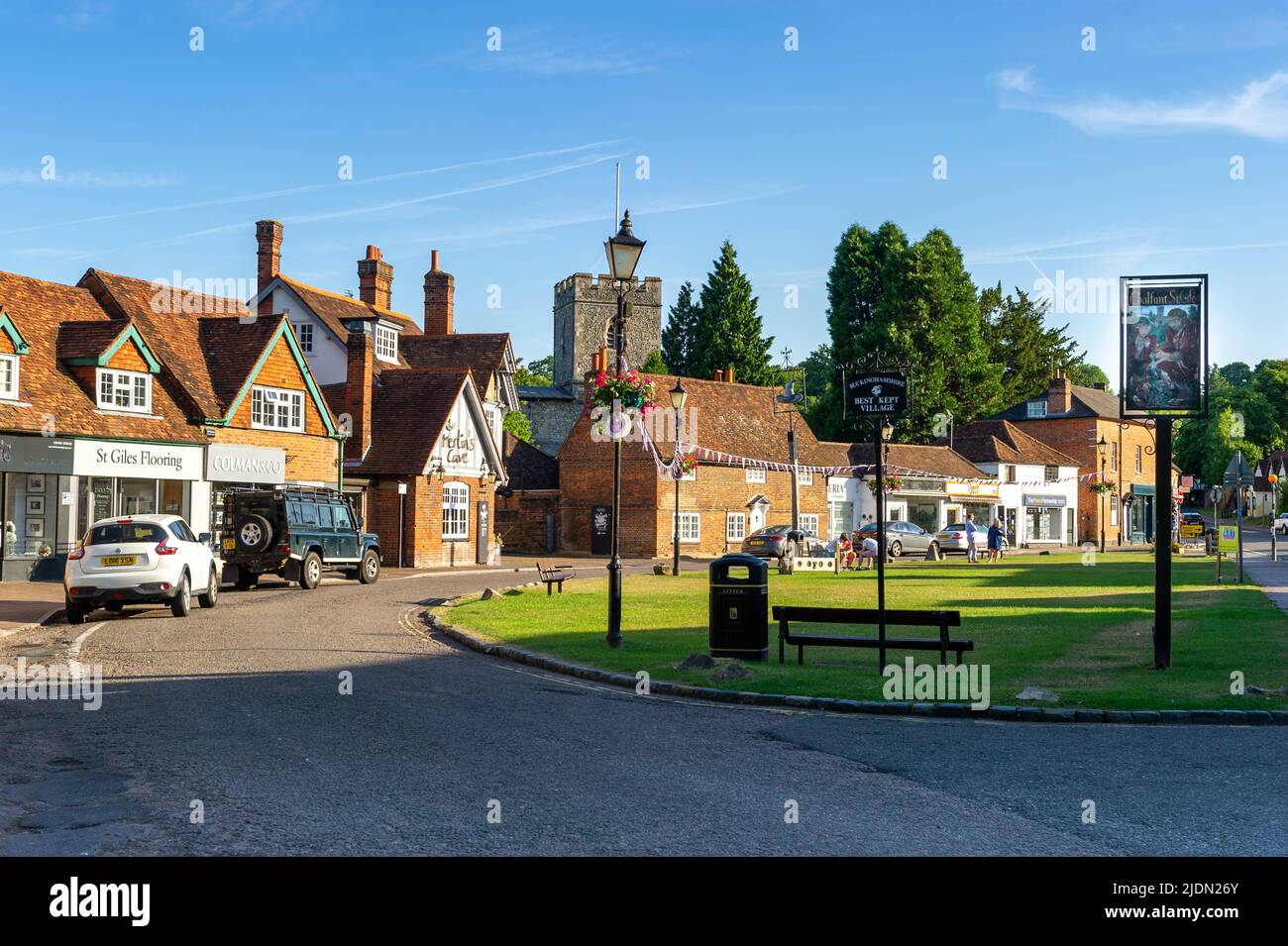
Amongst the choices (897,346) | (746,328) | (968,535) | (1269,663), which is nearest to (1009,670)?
(1269,663)

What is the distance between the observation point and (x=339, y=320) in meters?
44.4

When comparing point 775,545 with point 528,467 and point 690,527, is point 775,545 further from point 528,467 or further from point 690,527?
point 528,467

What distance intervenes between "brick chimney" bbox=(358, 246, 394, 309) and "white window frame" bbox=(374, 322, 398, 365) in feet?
16.2

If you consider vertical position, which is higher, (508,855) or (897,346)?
(897,346)

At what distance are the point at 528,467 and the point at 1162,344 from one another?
48581 mm

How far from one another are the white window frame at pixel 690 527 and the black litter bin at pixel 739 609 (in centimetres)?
3848

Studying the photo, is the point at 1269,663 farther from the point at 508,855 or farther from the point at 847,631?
the point at 508,855

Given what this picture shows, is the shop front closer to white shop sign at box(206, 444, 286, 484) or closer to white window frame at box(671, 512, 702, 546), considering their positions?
white shop sign at box(206, 444, 286, 484)

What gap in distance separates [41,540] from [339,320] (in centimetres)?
1667

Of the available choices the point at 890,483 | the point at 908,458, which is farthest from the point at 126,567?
the point at 908,458

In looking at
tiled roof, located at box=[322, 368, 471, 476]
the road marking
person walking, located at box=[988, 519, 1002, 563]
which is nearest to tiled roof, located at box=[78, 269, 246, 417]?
tiled roof, located at box=[322, 368, 471, 476]

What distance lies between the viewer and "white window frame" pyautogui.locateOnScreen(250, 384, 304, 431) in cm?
3644

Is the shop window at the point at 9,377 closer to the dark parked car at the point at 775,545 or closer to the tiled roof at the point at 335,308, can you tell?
the tiled roof at the point at 335,308

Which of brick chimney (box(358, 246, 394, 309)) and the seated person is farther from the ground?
brick chimney (box(358, 246, 394, 309))
